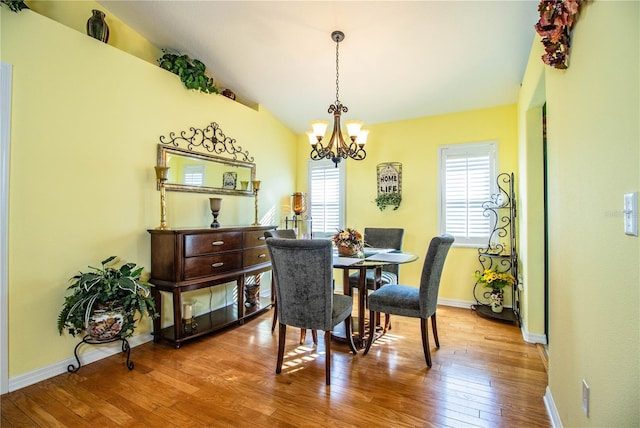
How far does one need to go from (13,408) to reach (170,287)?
1.16m

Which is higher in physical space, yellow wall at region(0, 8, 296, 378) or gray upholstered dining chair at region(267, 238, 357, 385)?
yellow wall at region(0, 8, 296, 378)

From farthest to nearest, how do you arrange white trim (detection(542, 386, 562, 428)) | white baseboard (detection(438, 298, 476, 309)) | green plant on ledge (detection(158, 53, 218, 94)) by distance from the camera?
white baseboard (detection(438, 298, 476, 309)) < green plant on ledge (detection(158, 53, 218, 94)) < white trim (detection(542, 386, 562, 428))

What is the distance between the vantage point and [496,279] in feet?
11.3

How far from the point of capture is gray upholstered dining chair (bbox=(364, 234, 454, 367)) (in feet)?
7.73

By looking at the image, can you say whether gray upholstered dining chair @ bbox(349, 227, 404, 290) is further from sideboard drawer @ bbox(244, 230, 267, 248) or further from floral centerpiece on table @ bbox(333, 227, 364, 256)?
sideboard drawer @ bbox(244, 230, 267, 248)

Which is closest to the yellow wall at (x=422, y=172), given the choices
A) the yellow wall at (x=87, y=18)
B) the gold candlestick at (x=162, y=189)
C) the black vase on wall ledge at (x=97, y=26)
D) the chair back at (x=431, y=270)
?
the chair back at (x=431, y=270)

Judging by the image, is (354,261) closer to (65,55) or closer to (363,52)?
(363,52)

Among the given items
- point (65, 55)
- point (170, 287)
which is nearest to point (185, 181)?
point (170, 287)

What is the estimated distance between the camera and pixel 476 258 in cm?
380

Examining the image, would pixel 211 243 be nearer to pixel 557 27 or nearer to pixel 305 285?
pixel 305 285

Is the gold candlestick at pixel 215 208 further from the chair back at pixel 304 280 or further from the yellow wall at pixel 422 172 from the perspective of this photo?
the yellow wall at pixel 422 172

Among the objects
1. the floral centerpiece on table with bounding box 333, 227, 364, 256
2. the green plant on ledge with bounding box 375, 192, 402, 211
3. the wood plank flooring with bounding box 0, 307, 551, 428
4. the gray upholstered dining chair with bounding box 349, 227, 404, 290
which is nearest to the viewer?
the wood plank flooring with bounding box 0, 307, 551, 428

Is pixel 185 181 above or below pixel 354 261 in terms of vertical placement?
above

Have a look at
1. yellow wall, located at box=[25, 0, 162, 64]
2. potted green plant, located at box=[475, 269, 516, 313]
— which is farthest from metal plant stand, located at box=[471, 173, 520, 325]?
yellow wall, located at box=[25, 0, 162, 64]
